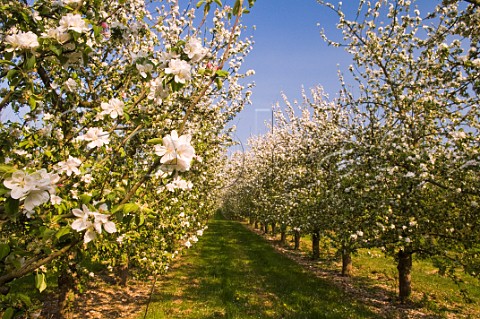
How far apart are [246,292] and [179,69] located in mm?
10563

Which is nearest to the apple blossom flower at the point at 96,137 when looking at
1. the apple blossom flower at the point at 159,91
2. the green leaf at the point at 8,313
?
the apple blossom flower at the point at 159,91

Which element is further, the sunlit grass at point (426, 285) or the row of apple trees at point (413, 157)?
the sunlit grass at point (426, 285)

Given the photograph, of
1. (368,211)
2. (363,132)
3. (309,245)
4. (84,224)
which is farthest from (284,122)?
(84,224)

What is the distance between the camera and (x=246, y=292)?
1148 cm

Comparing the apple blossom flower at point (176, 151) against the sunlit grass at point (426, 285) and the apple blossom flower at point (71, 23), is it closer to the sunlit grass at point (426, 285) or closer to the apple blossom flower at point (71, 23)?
the apple blossom flower at point (71, 23)

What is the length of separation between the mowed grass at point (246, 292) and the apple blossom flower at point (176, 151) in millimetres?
8152

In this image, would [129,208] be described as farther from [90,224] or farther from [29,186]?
[29,186]

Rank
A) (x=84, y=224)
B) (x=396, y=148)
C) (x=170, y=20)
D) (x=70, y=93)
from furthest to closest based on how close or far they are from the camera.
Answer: (x=170, y=20), (x=396, y=148), (x=70, y=93), (x=84, y=224)

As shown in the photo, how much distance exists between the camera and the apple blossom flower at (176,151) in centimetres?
183

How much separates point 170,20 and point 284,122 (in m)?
14.2

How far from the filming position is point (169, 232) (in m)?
8.89

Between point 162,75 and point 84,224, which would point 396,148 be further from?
point 84,224

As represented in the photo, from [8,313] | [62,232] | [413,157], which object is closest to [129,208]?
[62,232]

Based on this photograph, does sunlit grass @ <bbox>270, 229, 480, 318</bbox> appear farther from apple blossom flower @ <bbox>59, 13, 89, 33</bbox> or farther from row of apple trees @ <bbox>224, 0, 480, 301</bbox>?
apple blossom flower @ <bbox>59, 13, 89, 33</bbox>
